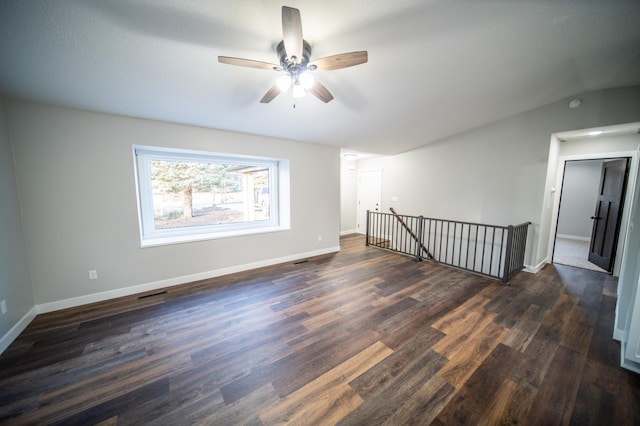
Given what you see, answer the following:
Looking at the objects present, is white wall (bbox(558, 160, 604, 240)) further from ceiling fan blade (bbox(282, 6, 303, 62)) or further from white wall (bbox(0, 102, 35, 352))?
white wall (bbox(0, 102, 35, 352))

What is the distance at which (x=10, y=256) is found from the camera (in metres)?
2.21

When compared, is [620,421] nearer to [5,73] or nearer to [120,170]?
[120,170]

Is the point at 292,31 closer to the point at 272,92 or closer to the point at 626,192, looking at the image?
the point at 272,92

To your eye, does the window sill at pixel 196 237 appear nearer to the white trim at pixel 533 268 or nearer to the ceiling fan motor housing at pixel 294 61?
the ceiling fan motor housing at pixel 294 61

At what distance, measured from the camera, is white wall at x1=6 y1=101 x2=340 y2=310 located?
2.46m

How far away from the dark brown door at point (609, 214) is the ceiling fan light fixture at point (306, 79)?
223 inches

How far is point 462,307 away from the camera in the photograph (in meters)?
2.74

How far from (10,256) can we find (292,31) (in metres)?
3.49

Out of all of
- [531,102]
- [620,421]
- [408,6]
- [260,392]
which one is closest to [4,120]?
[260,392]

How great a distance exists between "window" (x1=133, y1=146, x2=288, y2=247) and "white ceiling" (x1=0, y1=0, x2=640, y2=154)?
2.47 feet

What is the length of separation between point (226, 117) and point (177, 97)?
0.66m

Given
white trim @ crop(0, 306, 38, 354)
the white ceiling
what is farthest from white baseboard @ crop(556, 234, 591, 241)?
white trim @ crop(0, 306, 38, 354)

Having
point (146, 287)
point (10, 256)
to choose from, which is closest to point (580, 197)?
point (146, 287)

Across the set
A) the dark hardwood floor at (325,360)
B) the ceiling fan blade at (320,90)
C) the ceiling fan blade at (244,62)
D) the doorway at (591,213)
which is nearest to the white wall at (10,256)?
the dark hardwood floor at (325,360)
